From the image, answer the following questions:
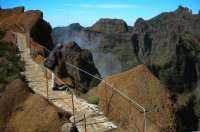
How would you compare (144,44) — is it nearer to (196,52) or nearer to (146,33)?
(146,33)

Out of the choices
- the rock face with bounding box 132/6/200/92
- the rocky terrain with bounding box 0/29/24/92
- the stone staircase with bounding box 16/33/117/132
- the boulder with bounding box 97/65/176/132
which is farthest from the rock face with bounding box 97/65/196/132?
the rock face with bounding box 132/6/200/92

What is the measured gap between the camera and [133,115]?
12516 mm

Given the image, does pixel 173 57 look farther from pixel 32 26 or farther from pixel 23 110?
pixel 23 110

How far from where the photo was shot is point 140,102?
12797 millimetres

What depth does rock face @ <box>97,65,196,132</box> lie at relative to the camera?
1230 cm

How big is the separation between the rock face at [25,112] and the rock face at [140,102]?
2.20 m

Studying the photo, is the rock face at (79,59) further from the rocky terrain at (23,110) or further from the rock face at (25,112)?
the rock face at (25,112)

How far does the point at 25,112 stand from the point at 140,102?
406 cm

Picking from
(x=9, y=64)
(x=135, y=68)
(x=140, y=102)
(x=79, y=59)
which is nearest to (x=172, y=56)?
(x=79, y=59)

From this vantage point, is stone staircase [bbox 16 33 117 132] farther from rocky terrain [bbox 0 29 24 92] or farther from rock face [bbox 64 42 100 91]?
rock face [bbox 64 42 100 91]

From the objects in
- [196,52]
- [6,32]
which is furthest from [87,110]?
[196,52]

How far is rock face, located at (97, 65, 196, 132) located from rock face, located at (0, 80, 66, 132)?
2203 mm

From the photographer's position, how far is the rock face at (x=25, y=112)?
11742mm

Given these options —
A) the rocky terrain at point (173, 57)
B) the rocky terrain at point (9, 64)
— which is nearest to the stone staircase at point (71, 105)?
the rocky terrain at point (9, 64)
